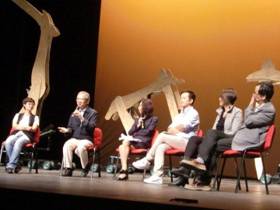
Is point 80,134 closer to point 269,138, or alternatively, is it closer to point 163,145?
point 163,145

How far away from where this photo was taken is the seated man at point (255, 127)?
5.05 m

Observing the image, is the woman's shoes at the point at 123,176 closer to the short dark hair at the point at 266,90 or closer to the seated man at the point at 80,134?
the seated man at the point at 80,134

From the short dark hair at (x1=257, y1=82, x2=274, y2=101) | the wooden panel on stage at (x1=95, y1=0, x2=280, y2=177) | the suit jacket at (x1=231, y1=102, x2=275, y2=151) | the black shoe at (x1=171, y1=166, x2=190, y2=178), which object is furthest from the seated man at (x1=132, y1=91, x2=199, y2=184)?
the wooden panel on stage at (x1=95, y1=0, x2=280, y2=177)

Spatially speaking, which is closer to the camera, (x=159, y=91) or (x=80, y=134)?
(x=80, y=134)

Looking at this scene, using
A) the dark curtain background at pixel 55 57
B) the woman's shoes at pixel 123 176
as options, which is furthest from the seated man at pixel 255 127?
the dark curtain background at pixel 55 57

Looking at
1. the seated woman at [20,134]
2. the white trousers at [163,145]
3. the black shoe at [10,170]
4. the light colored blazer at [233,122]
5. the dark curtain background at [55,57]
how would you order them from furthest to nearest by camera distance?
the dark curtain background at [55,57] → the seated woman at [20,134] → the black shoe at [10,170] → the white trousers at [163,145] → the light colored blazer at [233,122]

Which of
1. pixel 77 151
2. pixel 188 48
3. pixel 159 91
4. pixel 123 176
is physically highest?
pixel 188 48

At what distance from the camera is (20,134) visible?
20.9ft

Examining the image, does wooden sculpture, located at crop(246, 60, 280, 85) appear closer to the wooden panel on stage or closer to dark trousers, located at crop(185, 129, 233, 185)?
the wooden panel on stage

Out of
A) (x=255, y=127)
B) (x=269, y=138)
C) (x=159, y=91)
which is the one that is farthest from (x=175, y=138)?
(x=159, y=91)

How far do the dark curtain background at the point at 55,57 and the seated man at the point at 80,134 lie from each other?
203 cm

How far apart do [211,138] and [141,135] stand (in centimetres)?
118

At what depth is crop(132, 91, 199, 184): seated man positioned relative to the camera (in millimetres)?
5629

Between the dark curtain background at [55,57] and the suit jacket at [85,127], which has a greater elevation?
the dark curtain background at [55,57]
